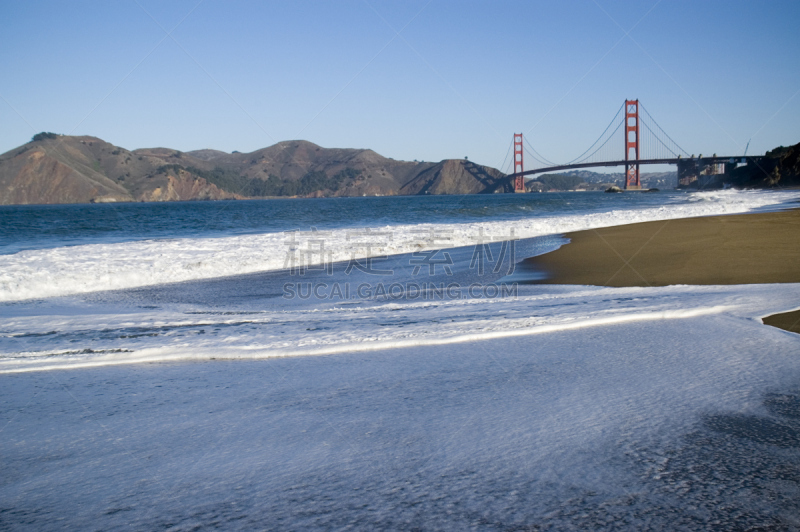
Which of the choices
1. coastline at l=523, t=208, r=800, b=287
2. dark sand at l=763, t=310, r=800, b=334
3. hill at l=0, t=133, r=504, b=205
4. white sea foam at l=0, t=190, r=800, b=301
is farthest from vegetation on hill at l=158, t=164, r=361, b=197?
dark sand at l=763, t=310, r=800, b=334

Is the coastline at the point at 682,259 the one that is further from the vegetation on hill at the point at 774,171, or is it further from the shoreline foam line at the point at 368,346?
the vegetation on hill at the point at 774,171

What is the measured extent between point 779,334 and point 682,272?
3.39 meters

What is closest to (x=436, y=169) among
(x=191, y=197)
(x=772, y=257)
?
(x=191, y=197)

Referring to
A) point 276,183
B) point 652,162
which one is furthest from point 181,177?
point 652,162

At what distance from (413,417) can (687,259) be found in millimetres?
6624

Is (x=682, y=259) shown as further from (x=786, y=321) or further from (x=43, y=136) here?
(x=43, y=136)

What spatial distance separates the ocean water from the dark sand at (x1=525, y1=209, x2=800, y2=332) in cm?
108

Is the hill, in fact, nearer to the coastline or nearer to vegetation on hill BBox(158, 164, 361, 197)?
vegetation on hill BBox(158, 164, 361, 197)

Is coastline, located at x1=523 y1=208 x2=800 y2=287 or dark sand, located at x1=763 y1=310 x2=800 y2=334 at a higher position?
coastline, located at x1=523 y1=208 x2=800 y2=287

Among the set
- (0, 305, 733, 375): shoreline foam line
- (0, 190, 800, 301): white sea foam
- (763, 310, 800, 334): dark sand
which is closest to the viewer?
(0, 305, 733, 375): shoreline foam line

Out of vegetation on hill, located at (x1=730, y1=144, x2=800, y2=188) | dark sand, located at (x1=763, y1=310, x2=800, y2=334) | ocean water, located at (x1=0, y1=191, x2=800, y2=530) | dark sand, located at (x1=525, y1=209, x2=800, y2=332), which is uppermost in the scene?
vegetation on hill, located at (x1=730, y1=144, x2=800, y2=188)

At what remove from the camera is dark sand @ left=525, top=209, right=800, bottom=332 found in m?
5.69

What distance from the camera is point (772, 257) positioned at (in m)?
6.80

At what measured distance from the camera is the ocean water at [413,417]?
4.69 ft
